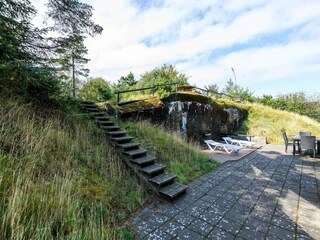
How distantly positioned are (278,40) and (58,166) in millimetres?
8844

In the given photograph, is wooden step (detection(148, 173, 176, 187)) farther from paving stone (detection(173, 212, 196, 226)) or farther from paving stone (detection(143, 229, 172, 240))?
paving stone (detection(143, 229, 172, 240))

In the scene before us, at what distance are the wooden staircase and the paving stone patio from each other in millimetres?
233

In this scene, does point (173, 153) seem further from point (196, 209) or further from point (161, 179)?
point (196, 209)

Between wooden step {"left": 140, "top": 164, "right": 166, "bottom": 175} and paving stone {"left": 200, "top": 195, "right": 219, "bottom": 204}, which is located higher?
wooden step {"left": 140, "top": 164, "right": 166, "bottom": 175}

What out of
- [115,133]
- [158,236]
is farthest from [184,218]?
[115,133]

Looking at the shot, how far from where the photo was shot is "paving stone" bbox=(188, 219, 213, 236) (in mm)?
2541

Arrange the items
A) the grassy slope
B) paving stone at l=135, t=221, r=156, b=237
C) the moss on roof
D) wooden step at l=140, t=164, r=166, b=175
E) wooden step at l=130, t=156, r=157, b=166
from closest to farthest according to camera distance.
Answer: paving stone at l=135, t=221, r=156, b=237 < wooden step at l=140, t=164, r=166, b=175 < wooden step at l=130, t=156, r=157, b=166 < the moss on roof < the grassy slope

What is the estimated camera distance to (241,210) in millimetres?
3121

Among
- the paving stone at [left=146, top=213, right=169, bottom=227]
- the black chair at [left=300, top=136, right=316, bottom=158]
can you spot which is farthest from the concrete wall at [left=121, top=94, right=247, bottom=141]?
the paving stone at [left=146, top=213, right=169, bottom=227]

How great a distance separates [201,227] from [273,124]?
1305 cm

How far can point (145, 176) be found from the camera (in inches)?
153

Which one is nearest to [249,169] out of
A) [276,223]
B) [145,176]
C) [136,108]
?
→ [276,223]

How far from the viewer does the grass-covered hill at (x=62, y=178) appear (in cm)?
187

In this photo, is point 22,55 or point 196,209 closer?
point 196,209
